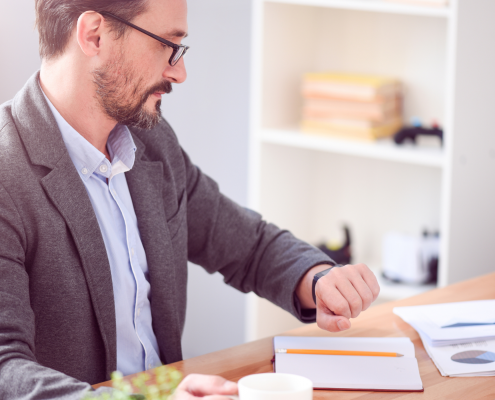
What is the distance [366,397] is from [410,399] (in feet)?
0.22

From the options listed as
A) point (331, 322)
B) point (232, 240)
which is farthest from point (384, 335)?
point (232, 240)

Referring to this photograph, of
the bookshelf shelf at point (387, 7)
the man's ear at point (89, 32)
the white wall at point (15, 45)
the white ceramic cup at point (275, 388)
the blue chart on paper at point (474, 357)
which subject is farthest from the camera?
the bookshelf shelf at point (387, 7)

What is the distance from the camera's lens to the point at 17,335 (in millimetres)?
976

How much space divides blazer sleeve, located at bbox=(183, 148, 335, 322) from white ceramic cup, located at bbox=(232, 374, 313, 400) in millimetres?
694

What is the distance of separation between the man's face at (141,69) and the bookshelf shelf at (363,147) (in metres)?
1.03

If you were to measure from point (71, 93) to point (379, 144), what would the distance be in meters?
1.27

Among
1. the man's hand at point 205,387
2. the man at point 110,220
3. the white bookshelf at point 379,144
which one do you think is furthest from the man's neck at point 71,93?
the white bookshelf at point 379,144

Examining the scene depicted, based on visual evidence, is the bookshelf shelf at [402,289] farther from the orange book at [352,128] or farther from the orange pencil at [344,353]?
the orange pencil at [344,353]

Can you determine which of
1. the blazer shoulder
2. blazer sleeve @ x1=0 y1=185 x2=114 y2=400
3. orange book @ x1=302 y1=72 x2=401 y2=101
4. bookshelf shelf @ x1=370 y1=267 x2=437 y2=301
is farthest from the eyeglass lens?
bookshelf shelf @ x1=370 y1=267 x2=437 y2=301

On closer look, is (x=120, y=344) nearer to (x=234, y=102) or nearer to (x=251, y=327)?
(x=251, y=327)

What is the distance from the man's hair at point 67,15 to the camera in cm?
127

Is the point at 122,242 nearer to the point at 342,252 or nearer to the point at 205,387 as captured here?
the point at 205,387

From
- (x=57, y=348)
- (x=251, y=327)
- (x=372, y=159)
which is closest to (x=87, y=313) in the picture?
(x=57, y=348)

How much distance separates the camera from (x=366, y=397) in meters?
1.02
